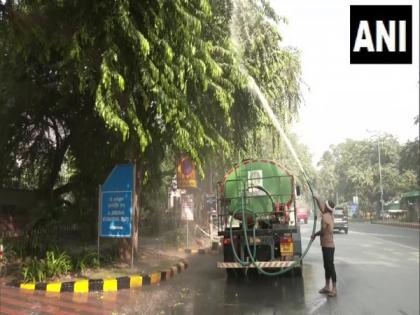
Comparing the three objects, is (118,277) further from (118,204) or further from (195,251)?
(195,251)

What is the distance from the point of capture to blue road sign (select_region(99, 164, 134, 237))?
10164 millimetres

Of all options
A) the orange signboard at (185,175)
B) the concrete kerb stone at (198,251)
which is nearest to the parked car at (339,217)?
the concrete kerb stone at (198,251)

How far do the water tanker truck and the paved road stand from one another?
1.40 ft

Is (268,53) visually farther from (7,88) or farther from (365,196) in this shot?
(7,88)

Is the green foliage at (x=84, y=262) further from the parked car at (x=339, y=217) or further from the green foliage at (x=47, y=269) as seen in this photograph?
the parked car at (x=339, y=217)

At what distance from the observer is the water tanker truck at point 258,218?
30.1 ft

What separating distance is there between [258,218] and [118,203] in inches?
120

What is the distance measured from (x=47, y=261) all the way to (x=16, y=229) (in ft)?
22.7

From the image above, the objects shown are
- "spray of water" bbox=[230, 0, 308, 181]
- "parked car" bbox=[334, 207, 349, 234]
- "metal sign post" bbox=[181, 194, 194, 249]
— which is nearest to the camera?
"parked car" bbox=[334, 207, 349, 234]

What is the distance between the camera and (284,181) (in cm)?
1002

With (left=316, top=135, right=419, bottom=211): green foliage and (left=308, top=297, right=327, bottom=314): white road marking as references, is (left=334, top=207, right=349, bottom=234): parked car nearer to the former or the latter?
(left=316, top=135, right=419, bottom=211): green foliage

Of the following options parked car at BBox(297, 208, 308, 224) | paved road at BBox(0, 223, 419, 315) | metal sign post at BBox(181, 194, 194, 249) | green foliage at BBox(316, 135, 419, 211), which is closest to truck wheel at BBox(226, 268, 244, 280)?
paved road at BBox(0, 223, 419, 315)

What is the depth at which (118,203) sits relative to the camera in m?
10.3

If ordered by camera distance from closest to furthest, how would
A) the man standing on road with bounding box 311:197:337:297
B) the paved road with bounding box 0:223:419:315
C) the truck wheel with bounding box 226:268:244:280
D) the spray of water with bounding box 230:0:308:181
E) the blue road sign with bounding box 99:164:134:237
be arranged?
1. the paved road with bounding box 0:223:419:315
2. the man standing on road with bounding box 311:197:337:297
3. the truck wheel with bounding box 226:268:244:280
4. the blue road sign with bounding box 99:164:134:237
5. the spray of water with bounding box 230:0:308:181
